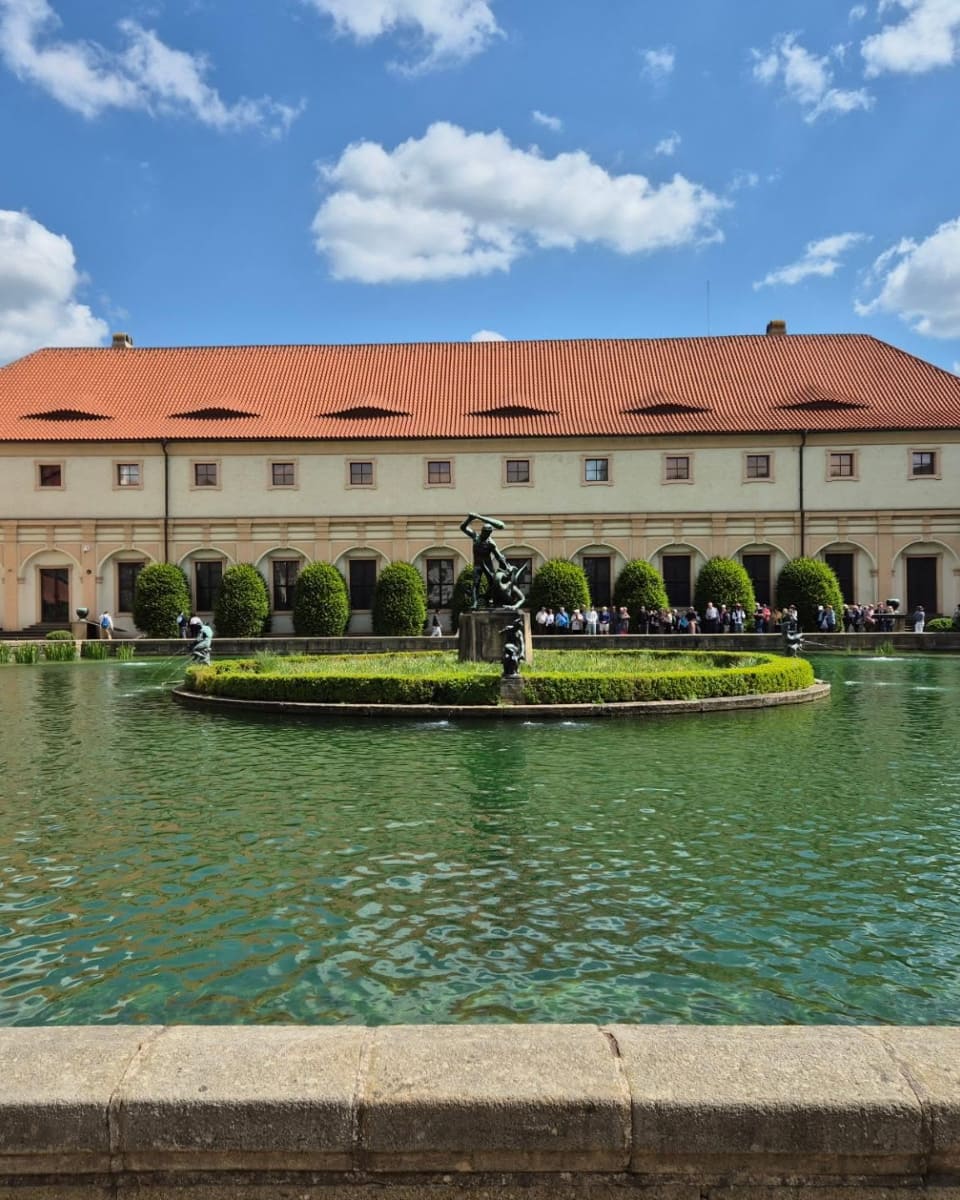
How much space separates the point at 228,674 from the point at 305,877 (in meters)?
11.7

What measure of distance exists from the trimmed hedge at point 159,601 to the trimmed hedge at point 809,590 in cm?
2352

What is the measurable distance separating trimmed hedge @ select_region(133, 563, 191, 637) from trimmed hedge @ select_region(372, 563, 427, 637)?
25.0ft

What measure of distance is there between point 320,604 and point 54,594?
458 inches

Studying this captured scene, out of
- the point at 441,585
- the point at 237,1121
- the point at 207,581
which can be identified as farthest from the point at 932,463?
the point at 237,1121

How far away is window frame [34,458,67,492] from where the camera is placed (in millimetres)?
39281

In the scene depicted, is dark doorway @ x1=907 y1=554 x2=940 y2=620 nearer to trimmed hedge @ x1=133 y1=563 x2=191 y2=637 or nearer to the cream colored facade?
the cream colored facade

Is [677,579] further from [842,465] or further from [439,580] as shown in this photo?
[439,580]

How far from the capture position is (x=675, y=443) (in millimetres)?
39406

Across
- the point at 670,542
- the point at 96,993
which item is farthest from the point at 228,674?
the point at 670,542

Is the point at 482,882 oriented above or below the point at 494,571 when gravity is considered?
below

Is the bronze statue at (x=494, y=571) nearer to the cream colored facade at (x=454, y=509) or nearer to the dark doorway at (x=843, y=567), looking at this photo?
the cream colored facade at (x=454, y=509)

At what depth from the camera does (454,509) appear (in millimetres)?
39812

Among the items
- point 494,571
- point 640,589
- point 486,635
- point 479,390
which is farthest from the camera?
point 479,390

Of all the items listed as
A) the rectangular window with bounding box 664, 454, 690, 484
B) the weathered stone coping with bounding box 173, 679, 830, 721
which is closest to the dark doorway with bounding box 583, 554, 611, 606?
the rectangular window with bounding box 664, 454, 690, 484
